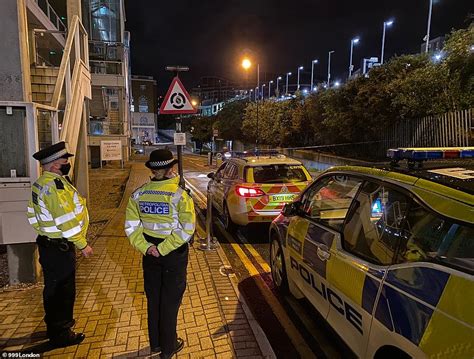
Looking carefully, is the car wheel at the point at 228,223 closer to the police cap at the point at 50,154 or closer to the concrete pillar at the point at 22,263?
the concrete pillar at the point at 22,263

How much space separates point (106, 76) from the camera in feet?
92.4

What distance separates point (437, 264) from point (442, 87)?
13643mm

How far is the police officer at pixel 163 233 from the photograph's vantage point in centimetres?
280

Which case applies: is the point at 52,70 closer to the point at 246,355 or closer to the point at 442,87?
the point at 246,355

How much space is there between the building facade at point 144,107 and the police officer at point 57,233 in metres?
89.9

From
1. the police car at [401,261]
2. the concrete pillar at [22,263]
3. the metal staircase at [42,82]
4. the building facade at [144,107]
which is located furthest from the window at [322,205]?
the building facade at [144,107]

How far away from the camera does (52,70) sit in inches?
372

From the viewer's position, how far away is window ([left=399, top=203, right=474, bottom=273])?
1.88m

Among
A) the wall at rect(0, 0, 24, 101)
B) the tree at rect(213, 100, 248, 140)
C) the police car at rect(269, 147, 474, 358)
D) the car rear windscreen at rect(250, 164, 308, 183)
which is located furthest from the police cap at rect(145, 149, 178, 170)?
the tree at rect(213, 100, 248, 140)

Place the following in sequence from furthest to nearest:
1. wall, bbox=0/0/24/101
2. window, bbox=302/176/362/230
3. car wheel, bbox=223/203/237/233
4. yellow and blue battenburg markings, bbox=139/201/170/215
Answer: car wheel, bbox=223/203/237/233, wall, bbox=0/0/24/101, window, bbox=302/176/362/230, yellow and blue battenburg markings, bbox=139/201/170/215

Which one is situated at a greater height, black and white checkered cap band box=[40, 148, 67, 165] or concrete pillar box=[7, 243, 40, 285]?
black and white checkered cap band box=[40, 148, 67, 165]

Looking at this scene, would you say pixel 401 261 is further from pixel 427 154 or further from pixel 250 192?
pixel 250 192

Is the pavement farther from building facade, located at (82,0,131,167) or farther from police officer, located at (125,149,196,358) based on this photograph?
building facade, located at (82,0,131,167)

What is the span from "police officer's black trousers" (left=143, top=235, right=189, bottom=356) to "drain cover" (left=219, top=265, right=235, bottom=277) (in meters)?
1.97
